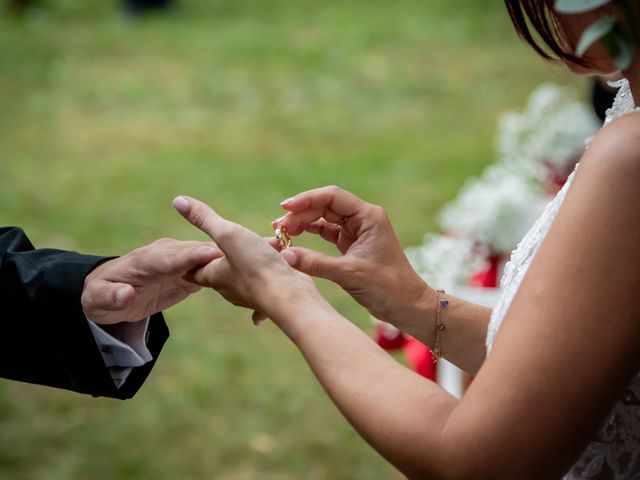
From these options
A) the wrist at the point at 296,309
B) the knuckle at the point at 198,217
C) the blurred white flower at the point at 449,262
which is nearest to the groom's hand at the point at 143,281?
the knuckle at the point at 198,217

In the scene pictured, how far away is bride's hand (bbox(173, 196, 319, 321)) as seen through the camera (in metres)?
1.82

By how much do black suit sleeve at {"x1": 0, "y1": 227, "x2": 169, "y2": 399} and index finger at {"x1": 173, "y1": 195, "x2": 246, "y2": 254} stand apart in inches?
17.2

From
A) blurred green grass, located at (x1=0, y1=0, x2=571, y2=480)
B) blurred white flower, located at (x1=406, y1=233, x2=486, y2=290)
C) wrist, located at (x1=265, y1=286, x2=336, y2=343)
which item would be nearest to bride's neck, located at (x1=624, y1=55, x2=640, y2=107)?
wrist, located at (x1=265, y1=286, x2=336, y2=343)

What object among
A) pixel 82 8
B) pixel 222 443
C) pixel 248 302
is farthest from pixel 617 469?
pixel 82 8

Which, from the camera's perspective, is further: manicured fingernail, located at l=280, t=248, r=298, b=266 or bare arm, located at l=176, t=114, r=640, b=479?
manicured fingernail, located at l=280, t=248, r=298, b=266

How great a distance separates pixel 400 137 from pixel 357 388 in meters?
7.38

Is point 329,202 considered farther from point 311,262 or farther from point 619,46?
point 619,46

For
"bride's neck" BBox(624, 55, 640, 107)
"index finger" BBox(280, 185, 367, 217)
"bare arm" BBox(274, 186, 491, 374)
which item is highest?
"bride's neck" BBox(624, 55, 640, 107)

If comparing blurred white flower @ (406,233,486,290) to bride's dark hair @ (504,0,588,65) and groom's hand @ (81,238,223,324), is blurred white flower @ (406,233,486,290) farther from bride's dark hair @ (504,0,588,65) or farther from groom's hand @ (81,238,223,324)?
bride's dark hair @ (504,0,588,65)

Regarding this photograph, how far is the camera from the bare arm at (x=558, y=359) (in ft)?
4.87

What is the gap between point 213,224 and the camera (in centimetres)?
198

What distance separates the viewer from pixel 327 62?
10.9m

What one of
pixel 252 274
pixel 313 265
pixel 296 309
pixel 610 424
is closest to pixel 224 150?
pixel 313 265

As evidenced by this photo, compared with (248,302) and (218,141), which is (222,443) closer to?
(248,302)
